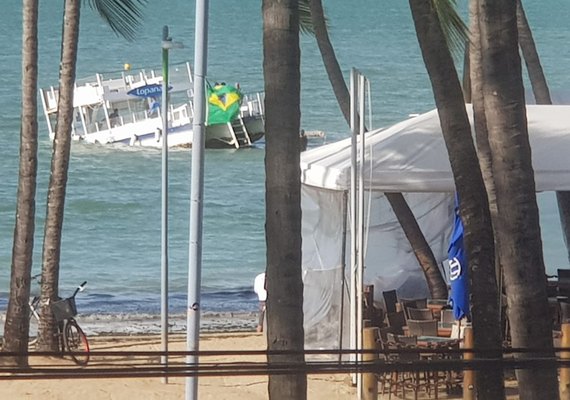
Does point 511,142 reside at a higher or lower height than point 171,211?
lower

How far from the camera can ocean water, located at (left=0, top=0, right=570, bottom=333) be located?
26.0 m

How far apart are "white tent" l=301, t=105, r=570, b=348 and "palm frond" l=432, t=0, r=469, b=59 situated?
91cm

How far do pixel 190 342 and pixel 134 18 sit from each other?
569 cm

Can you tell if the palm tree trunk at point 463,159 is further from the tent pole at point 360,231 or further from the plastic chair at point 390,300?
the plastic chair at point 390,300

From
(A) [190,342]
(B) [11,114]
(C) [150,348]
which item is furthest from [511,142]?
(B) [11,114]

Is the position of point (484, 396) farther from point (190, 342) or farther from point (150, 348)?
point (150, 348)

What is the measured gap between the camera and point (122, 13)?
14820 mm

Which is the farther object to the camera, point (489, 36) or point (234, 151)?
point (234, 151)

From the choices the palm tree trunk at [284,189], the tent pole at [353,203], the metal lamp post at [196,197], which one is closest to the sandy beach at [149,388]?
the tent pole at [353,203]

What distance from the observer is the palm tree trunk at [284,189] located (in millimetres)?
8375

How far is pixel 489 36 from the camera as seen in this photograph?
26.6ft

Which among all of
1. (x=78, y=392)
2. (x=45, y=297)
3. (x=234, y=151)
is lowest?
(x=78, y=392)

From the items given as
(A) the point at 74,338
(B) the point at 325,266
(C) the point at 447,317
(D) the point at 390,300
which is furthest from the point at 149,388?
(D) the point at 390,300

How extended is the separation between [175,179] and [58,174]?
27794 millimetres
